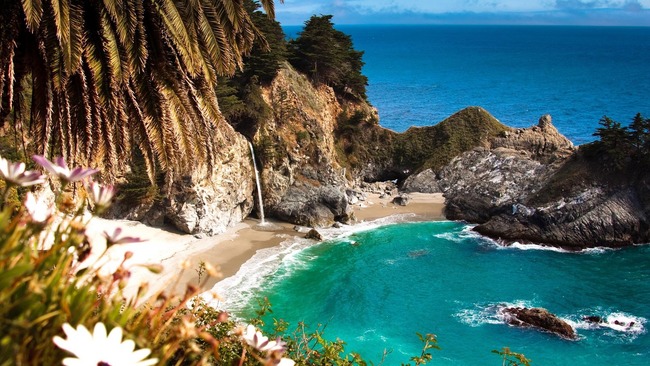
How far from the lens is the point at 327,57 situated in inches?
1905

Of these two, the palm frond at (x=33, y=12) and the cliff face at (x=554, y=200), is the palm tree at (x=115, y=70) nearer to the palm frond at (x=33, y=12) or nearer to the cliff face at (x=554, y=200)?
the palm frond at (x=33, y=12)

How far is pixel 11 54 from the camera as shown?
678 cm

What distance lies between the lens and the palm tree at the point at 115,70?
6.82 meters

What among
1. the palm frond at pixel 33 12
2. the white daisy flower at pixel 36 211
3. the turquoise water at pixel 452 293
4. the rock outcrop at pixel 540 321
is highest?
the palm frond at pixel 33 12

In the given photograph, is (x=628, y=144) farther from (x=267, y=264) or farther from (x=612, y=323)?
(x=267, y=264)

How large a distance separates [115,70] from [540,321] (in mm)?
22939

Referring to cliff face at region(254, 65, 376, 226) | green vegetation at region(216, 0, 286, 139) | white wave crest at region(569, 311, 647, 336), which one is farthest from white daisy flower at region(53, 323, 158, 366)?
cliff face at region(254, 65, 376, 226)

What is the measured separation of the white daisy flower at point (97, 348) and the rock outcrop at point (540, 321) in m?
25.1

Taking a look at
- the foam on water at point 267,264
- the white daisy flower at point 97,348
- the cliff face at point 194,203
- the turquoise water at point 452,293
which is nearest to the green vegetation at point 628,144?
the turquoise water at point 452,293

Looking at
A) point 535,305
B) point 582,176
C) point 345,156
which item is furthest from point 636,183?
point 345,156

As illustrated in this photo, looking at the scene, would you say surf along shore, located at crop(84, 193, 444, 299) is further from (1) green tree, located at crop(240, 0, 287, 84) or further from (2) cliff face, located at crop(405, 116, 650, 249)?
(1) green tree, located at crop(240, 0, 287, 84)

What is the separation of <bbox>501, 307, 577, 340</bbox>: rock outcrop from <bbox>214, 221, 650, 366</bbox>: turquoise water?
0.44 metres

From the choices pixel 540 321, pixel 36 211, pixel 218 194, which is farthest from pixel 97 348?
pixel 218 194

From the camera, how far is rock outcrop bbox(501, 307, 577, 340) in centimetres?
2394
